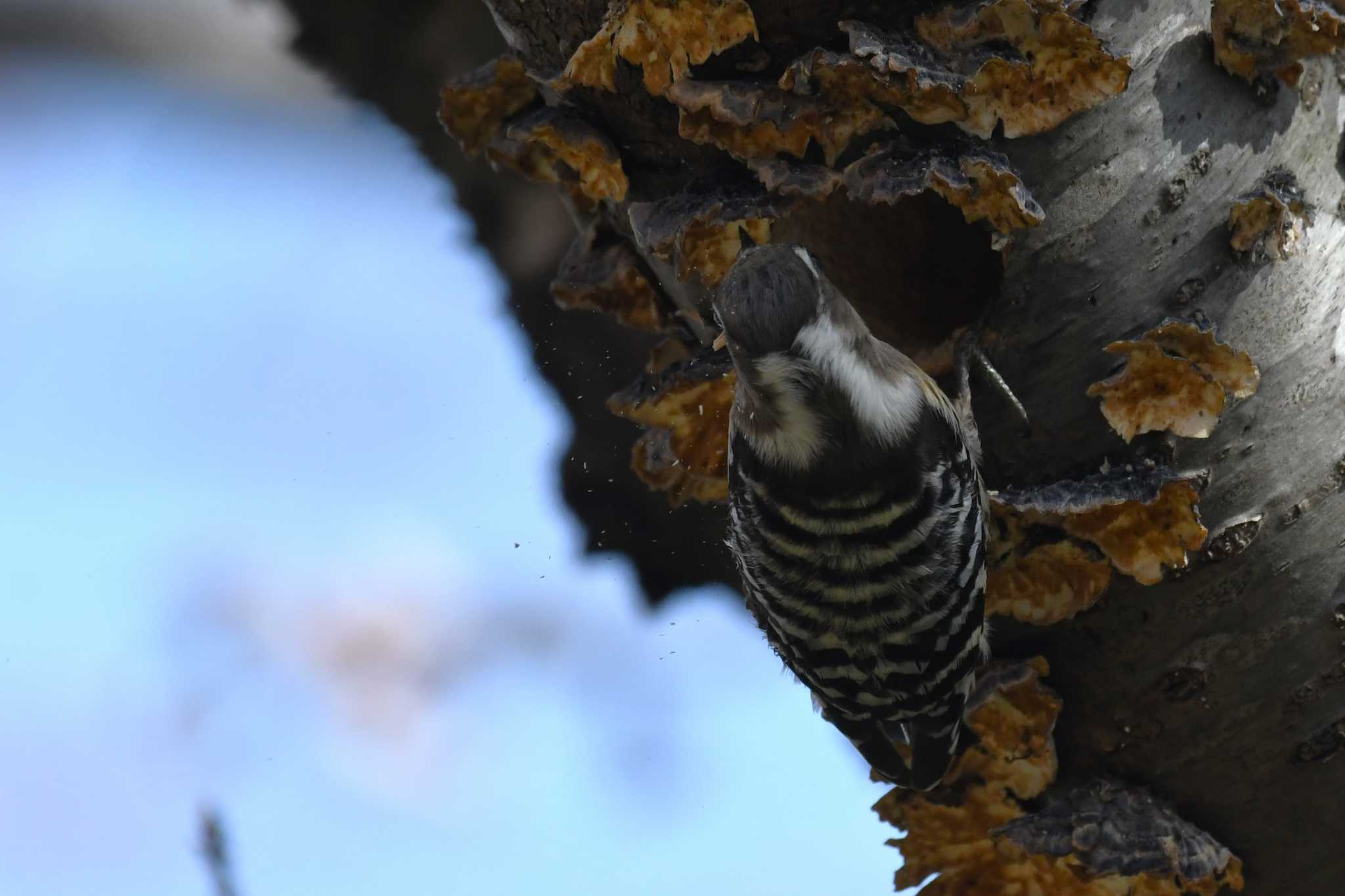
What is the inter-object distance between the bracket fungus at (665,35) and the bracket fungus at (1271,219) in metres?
Answer: 0.56

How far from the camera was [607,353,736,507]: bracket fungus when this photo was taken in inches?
59.0

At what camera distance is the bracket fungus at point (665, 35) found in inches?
46.3

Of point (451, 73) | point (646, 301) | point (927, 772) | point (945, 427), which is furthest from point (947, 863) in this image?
point (451, 73)

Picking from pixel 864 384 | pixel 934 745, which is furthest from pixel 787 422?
pixel 934 745

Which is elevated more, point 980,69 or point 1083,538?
point 980,69

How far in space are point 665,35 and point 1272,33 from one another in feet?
2.09

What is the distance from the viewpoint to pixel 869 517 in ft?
4.86

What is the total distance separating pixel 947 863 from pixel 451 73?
4.77ft

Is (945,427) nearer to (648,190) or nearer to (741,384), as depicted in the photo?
(741,384)

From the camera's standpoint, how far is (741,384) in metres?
1.47

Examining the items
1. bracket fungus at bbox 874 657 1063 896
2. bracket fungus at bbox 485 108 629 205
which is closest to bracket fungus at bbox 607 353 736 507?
bracket fungus at bbox 485 108 629 205

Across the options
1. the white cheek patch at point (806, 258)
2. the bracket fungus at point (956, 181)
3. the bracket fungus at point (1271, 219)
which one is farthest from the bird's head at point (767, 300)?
the bracket fungus at point (1271, 219)

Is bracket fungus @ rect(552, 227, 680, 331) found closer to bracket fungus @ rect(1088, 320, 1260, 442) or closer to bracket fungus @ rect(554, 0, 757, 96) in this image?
bracket fungus @ rect(554, 0, 757, 96)

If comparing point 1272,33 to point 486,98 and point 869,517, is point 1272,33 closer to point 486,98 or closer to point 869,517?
point 869,517
